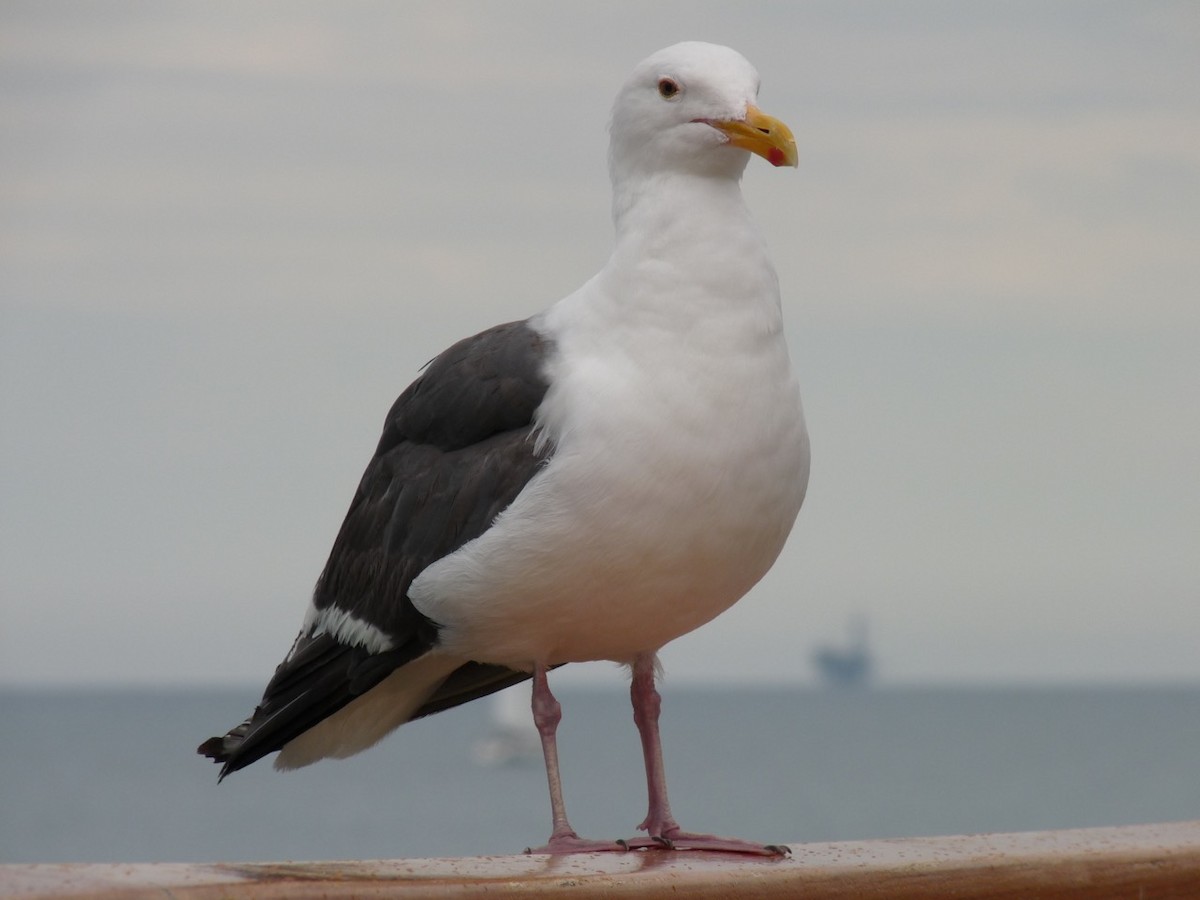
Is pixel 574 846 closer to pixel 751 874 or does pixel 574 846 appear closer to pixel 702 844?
pixel 702 844

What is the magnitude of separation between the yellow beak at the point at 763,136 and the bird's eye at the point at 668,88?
5.6 inches

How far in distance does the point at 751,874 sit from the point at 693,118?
6.37ft

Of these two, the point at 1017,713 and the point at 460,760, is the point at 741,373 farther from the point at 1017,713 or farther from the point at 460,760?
the point at 1017,713

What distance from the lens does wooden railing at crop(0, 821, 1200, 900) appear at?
3.70 meters

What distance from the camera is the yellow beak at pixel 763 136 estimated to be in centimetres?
489

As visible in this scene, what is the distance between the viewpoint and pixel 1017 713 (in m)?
125

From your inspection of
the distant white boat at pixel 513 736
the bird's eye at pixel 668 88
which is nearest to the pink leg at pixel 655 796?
the bird's eye at pixel 668 88

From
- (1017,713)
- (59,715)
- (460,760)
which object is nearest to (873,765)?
(460,760)

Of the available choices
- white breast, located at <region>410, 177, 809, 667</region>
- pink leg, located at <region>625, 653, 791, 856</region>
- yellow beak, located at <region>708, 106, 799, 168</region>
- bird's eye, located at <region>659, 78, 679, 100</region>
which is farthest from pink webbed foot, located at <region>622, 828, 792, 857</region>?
bird's eye, located at <region>659, 78, 679, 100</region>

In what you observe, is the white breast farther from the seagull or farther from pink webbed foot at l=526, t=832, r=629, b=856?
pink webbed foot at l=526, t=832, r=629, b=856

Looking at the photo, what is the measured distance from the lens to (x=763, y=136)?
16.2 ft

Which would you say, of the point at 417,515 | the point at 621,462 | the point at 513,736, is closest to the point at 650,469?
the point at 621,462

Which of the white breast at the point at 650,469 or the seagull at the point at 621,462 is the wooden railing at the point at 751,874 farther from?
the white breast at the point at 650,469

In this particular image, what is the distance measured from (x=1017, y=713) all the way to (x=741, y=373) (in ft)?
406
